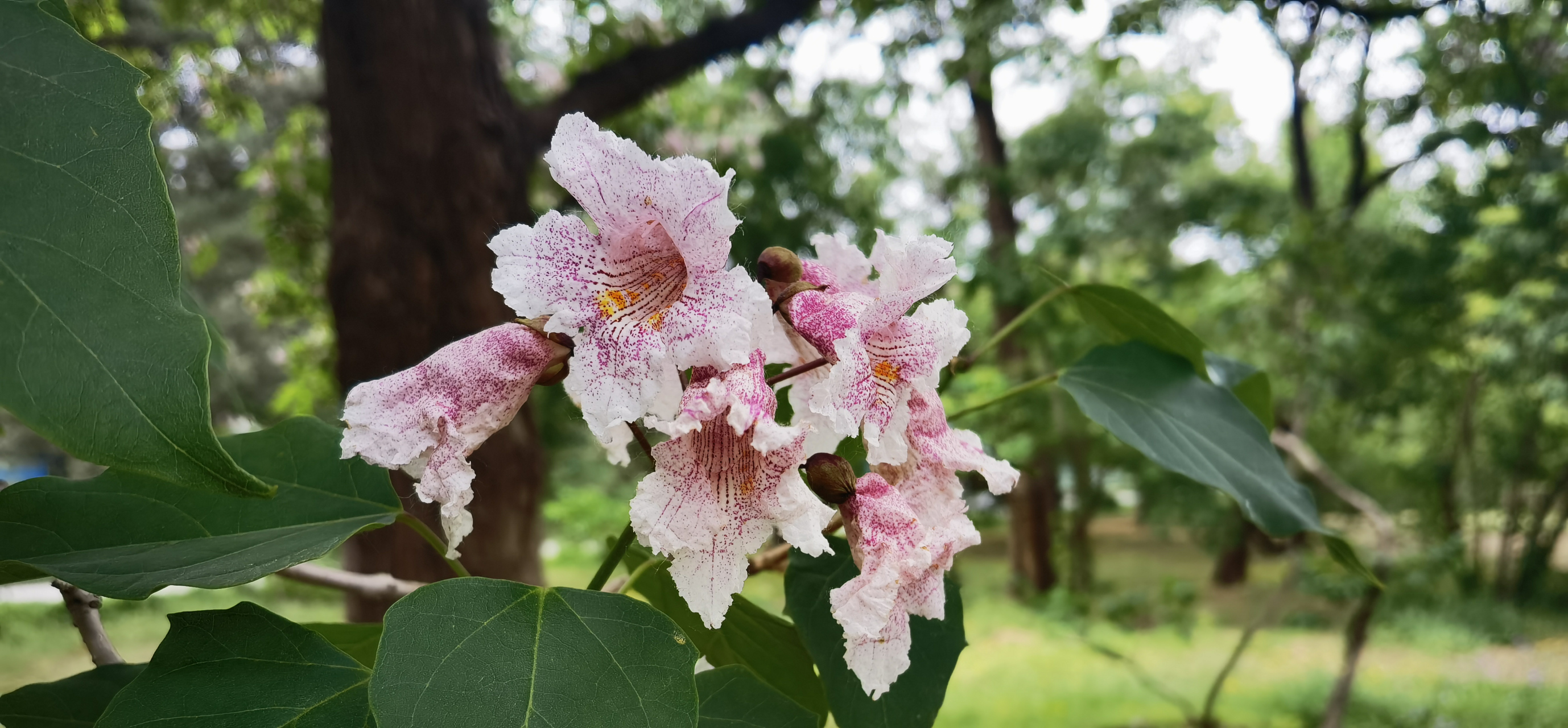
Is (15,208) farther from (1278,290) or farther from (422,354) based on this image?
(1278,290)

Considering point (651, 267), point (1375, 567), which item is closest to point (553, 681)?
point (651, 267)

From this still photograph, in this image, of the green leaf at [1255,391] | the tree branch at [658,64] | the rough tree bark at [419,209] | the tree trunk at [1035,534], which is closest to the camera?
the green leaf at [1255,391]

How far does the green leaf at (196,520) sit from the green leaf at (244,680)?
0.9 inches

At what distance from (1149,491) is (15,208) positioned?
18.7ft

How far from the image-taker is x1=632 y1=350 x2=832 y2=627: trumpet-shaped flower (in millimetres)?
330

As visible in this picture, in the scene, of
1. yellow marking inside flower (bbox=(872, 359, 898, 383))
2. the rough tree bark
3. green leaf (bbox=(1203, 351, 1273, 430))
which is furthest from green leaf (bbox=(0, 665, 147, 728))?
the rough tree bark

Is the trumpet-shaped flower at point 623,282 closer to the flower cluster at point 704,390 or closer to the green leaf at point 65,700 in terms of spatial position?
the flower cluster at point 704,390

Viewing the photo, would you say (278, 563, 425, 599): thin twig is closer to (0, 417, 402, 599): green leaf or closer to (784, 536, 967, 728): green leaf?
(0, 417, 402, 599): green leaf

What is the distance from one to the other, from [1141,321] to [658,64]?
172 cm

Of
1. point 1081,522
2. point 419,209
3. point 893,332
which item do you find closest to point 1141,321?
point 893,332

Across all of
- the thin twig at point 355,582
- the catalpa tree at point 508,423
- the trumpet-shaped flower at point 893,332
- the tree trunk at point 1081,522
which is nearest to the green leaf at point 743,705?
the catalpa tree at point 508,423

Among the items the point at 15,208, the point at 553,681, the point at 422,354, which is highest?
the point at 422,354

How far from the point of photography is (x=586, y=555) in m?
4.08

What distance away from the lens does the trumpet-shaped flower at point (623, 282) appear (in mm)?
324
